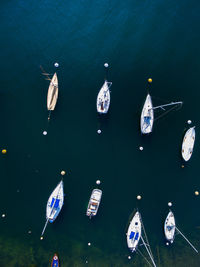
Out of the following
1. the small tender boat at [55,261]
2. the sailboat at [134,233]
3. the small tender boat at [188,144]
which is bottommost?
the small tender boat at [55,261]

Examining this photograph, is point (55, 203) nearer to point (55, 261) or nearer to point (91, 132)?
point (55, 261)

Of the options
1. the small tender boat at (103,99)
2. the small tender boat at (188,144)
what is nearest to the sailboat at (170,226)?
the small tender boat at (188,144)

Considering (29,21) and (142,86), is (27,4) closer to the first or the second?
(29,21)

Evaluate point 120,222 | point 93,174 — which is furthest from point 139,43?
point 120,222

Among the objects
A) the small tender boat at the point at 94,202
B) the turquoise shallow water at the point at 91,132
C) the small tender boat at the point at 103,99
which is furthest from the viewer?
the turquoise shallow water at the point at 91,132

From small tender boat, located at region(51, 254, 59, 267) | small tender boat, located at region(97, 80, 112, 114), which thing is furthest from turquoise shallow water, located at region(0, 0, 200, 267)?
small tender boat, located at region(97, 80, 112, 114)

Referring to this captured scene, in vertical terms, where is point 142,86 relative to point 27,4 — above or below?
below

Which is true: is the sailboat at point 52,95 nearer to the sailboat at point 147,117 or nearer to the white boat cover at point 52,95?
the white boat cover at point 52,95
